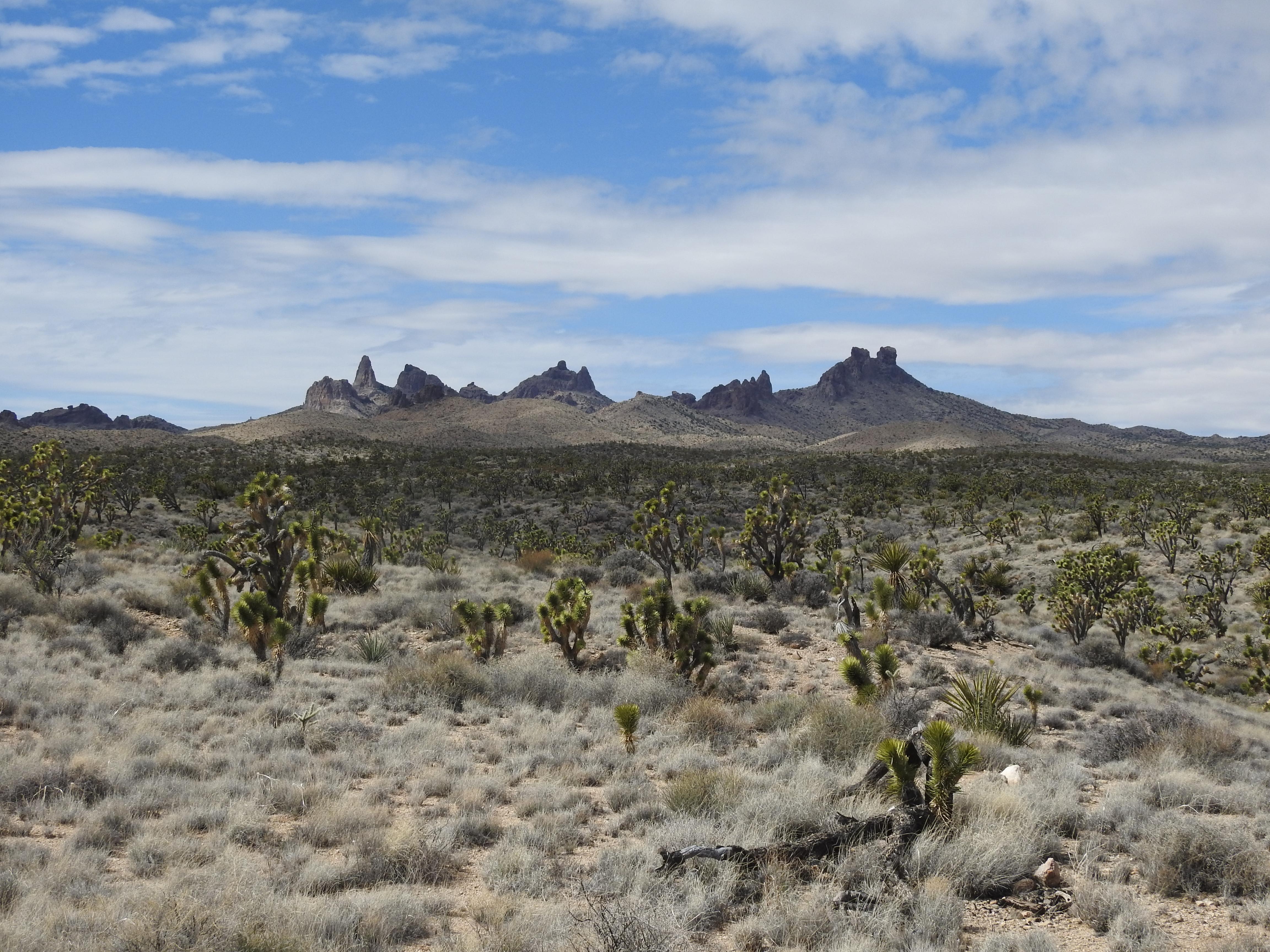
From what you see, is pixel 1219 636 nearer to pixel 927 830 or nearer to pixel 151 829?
pixel 927 830

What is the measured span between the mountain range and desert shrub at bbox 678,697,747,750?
7117cm

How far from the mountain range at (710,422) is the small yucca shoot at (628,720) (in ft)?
235

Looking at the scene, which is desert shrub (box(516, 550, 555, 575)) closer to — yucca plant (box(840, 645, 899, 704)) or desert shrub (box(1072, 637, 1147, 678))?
yucca plant (box(840, 645, 899, 704))

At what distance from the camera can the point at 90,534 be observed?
90.1 ft

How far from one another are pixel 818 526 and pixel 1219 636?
58.9ft

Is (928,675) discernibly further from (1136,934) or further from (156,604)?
(156,604)

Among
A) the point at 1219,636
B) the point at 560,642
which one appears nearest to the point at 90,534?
the point at 560,642

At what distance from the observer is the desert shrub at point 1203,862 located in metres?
5.83

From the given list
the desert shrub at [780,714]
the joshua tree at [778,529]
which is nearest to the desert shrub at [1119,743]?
the desert shrub at [780,714]

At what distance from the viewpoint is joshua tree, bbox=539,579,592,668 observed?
13227 mm

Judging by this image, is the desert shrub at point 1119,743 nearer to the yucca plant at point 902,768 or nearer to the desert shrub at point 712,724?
the yucca plant at point 902,768

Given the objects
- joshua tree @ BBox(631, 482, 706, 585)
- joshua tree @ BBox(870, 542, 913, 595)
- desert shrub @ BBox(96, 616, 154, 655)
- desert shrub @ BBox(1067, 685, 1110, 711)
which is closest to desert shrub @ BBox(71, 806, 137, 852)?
desert shrub @ BBox(96, 616, 154, 655)

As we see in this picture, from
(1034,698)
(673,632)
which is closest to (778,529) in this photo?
(673,632)

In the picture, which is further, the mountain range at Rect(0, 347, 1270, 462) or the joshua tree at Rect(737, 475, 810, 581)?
the mountain range at Rect(0, 347, 1270, 462)
